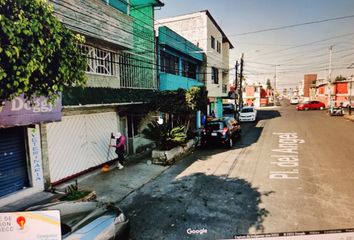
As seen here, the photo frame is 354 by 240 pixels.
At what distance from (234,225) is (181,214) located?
1.05 metres

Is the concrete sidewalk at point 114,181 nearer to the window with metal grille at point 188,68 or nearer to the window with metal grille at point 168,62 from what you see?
the window with metal grille at point 168,62

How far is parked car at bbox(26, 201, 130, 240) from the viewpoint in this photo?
9.68ft

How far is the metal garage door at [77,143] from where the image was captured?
22.8 feet

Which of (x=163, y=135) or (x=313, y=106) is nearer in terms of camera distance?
(x=163, y=135)

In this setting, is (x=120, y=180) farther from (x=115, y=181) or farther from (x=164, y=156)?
(x=164, y=156)

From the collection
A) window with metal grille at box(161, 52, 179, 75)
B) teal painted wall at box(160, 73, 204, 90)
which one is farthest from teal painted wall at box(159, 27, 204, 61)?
teal painted wall at box(160, 73, 204, 90)

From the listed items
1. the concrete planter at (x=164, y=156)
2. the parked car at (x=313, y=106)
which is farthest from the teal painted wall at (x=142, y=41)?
the parked car at (x=313, y=106)

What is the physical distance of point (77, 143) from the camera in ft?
25.5

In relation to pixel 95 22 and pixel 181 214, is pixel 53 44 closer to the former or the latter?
pixel 181 214

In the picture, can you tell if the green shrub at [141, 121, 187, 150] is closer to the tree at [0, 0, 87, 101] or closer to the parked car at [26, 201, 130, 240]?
the parked car at [26, 201, 130, 240]

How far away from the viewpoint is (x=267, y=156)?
30.7 ft

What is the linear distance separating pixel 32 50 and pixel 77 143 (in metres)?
5.64

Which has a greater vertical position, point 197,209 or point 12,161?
point 12,161

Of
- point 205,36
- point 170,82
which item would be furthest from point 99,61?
point 205,36
